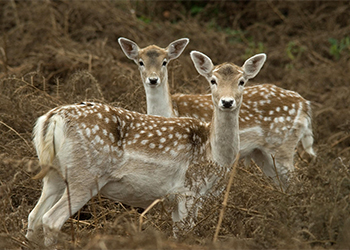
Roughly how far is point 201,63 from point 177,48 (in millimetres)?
1314

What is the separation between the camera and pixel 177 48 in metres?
6.68

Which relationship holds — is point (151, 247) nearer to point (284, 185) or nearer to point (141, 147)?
point (141, 147)

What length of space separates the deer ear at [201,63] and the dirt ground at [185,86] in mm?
947

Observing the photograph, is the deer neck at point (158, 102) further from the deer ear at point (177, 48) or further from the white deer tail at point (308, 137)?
the white deer tail at point (308, 137)

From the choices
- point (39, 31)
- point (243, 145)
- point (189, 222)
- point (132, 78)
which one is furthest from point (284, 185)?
point (39, 31)

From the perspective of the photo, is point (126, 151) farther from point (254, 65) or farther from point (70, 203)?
point (254, 65)

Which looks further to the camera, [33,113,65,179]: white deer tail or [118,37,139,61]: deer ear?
[118,37,139,61]: deer ear

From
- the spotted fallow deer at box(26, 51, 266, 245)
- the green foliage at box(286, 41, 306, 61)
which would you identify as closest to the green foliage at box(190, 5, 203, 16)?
the green foliage at box(286, 41, 306, 61)

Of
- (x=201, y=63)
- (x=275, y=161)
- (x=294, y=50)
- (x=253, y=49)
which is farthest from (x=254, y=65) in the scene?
(x=294, y=50)

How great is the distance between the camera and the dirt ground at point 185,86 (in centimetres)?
383

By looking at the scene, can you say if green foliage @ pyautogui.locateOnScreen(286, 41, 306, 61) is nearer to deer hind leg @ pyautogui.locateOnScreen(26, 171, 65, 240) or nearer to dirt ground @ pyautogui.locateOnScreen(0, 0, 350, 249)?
dirt ground @ pyautogui.locateOnScreen(0, 0, 350, 249)

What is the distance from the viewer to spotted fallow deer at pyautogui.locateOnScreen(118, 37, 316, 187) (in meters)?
6.07

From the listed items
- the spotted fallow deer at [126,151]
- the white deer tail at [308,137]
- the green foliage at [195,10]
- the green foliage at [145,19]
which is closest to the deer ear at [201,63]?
the spotted fallow deer at [126,151]

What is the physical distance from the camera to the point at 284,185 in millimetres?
5777
